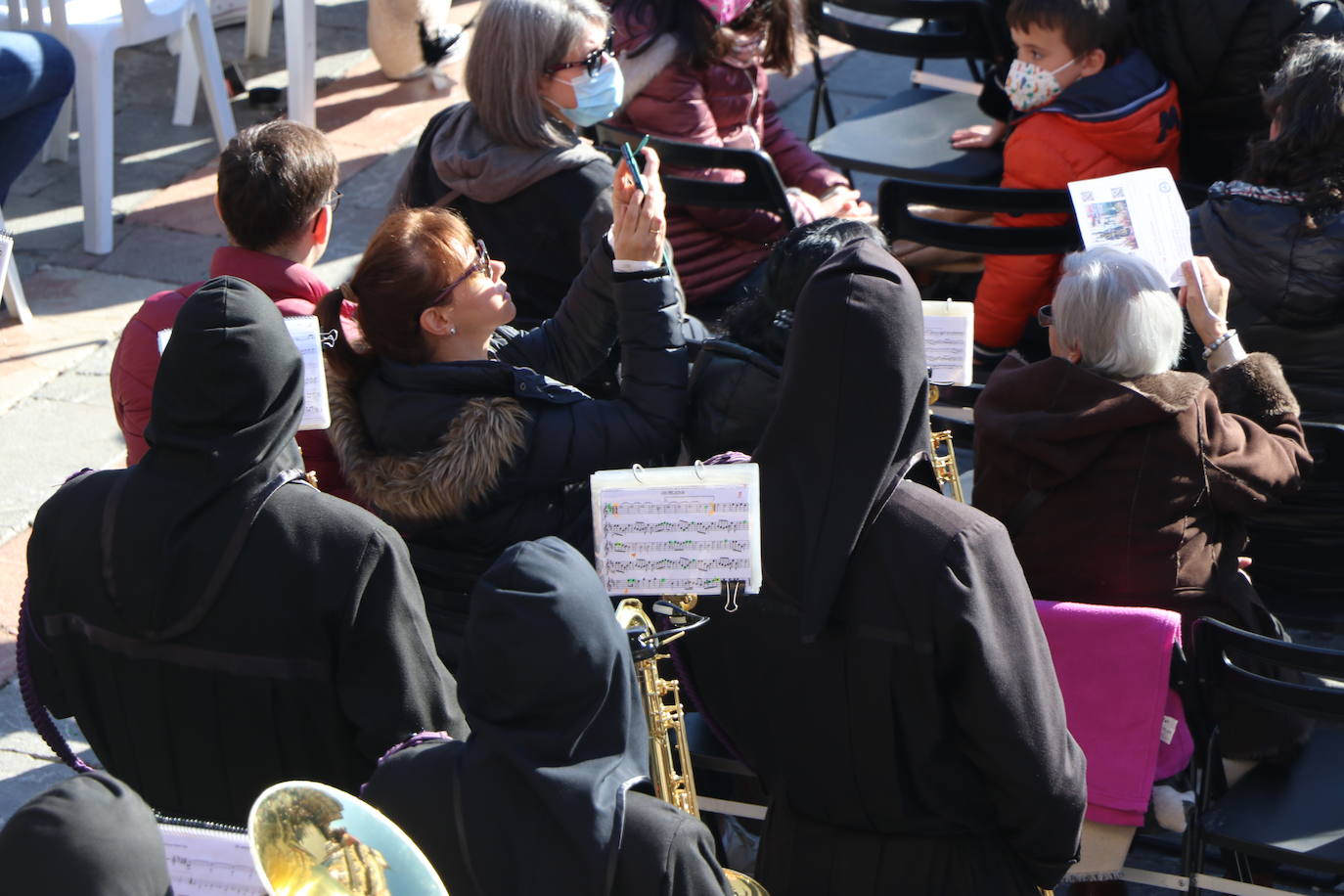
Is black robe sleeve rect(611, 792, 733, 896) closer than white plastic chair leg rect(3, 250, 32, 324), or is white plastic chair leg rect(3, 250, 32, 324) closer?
black robe sleeve rect(611, 792, 733, 896)

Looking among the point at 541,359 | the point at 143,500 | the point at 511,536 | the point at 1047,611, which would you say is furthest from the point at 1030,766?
the point at 541,359

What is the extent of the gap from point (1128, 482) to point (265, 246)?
5.88 feet

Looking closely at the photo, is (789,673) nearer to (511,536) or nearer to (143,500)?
(511,536)

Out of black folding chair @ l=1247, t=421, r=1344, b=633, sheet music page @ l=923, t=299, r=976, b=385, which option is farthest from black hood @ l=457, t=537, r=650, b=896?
black folding chair @ l=1247, t=421, r=1344, b=633

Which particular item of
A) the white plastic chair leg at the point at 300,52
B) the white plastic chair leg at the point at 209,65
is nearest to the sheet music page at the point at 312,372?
the white plastic chair leg at the point at 209,65

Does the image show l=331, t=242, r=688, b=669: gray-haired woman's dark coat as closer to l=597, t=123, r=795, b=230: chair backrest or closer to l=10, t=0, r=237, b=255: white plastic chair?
l=597, t=123, r=795, b=230: chair backrest

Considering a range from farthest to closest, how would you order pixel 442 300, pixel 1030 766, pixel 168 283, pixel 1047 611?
pixel 168 283 → pixel 442 300 → pixel 1047 611 → pixel 1030 766

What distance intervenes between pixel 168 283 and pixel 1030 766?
13.8 ft

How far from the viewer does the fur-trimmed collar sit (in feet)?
8.10

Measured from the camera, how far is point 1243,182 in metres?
3.41

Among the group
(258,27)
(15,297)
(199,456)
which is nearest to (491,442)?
(199,456)

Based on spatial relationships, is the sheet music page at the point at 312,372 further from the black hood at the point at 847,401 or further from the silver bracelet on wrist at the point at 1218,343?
the silver bracelet on wrist at the point at 1218,343

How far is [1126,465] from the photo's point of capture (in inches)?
100

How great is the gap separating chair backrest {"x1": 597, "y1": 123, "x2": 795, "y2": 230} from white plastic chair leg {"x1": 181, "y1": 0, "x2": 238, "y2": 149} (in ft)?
8.16
